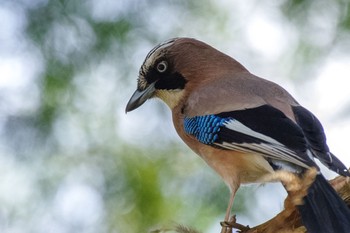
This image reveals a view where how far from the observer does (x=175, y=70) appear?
6137mm

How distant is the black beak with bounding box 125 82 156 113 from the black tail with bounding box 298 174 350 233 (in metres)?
1.56

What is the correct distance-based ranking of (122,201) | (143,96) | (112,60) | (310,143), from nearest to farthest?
(310,143) < (143,96) < (122,201) < (112,60)

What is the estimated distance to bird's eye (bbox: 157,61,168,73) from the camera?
6070 millimetres

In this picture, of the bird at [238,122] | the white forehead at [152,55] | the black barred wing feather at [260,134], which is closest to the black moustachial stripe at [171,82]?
the bird at [238,122]

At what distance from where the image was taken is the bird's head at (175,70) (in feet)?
19.7

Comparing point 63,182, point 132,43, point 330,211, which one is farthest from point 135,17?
point 330,211

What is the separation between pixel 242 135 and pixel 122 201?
1705mm

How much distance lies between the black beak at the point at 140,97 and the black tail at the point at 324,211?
1.56m

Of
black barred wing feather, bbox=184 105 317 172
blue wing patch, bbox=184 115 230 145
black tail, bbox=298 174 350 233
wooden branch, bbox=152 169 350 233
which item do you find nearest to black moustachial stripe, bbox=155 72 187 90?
blue wing patch, bbox=184 115 230 145

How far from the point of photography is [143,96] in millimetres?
5992

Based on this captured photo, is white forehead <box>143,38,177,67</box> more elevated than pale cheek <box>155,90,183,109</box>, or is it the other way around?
white forehead <box>143,38,177,67</box>

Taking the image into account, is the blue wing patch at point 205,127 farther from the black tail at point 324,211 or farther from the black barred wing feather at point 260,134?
the black tail at point 324,211

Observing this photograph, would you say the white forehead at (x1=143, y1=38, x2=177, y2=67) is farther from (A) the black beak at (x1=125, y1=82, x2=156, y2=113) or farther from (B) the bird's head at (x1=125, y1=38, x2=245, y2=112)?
(A) the black beak at (x1=125, y1=82, x2=156, y2=113)

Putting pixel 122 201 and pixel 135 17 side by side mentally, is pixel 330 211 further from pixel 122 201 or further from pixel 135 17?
pixel 135 17
